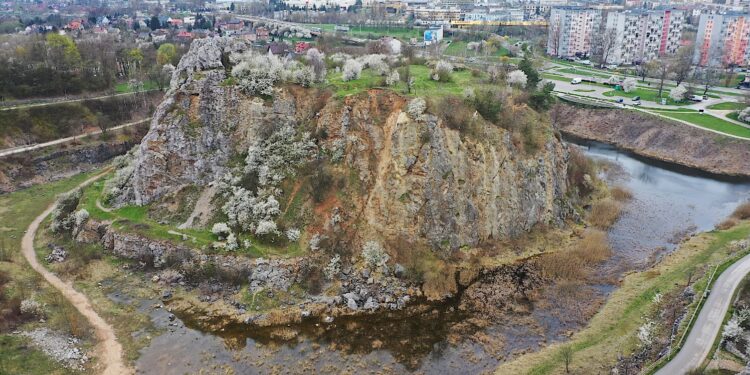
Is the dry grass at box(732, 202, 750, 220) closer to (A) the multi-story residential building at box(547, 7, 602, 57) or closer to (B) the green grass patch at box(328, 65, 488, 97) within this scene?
(B) the green grass patch at box(328, 65, 488, 97)

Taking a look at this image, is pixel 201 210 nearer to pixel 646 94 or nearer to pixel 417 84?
pixel 417 84

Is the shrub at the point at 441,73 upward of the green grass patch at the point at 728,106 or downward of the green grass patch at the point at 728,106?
upward

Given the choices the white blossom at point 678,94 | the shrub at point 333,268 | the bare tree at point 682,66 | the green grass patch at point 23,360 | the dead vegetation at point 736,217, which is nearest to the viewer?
the green grass patch at point 23,360

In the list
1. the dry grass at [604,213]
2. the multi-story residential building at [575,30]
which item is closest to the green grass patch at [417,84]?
the dry grass at [604,213]

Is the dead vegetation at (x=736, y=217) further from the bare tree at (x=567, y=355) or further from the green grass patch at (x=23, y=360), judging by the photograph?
the green grass patch at (x=23, y=360)

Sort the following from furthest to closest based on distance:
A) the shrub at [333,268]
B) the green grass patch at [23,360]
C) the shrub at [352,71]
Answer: the shrub at [352,71] < the shrub at [333,268] < the green grass patch at [23,360]

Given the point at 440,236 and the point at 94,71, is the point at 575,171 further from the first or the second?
the point at 94,71
